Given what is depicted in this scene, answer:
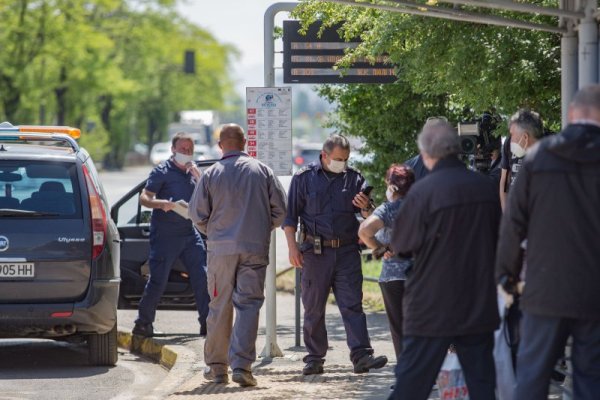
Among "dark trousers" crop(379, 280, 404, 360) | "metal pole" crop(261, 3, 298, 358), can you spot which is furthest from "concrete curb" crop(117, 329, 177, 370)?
"dark trousers" crop(379, 280, 404, 360)

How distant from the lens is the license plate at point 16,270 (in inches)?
389

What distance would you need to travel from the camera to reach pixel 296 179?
9727 mm

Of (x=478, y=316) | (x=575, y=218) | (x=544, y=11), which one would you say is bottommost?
(x=478, y=316)

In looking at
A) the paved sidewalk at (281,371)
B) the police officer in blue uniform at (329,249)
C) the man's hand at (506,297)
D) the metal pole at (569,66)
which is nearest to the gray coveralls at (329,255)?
the police officer in blue uniform at (329,249)

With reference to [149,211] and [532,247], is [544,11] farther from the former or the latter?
[149,211]

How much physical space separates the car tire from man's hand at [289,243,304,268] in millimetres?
1797

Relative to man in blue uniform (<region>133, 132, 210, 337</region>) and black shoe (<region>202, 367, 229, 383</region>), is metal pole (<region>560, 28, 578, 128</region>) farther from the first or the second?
man in blue uniform (<region>133, 132, 210, 337</region>)

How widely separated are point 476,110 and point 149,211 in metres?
4.28

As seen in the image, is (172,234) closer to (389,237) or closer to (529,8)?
(389,237)

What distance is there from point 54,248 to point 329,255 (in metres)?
2.05

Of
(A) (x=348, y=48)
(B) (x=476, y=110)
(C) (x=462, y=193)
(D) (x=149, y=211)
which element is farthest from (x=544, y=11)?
(D) (x=149, y=211)

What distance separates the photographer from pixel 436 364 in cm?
643

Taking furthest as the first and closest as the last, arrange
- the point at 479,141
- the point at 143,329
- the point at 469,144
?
the point at 143,329 < the point at 479,141 < the point at 469,144

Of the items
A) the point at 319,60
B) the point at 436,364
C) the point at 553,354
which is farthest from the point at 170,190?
the point at 553,354
